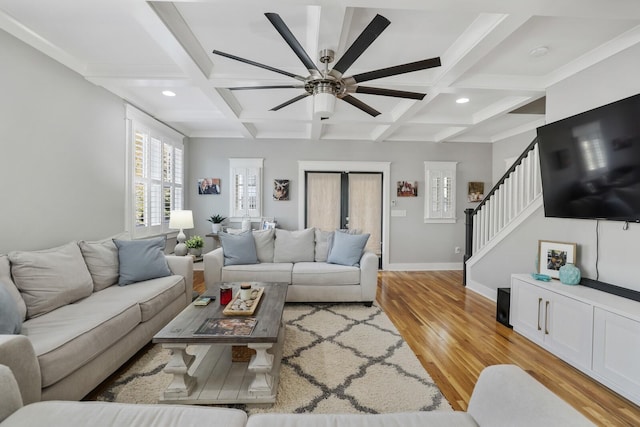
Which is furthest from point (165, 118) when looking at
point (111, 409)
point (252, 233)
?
point (111, 409)

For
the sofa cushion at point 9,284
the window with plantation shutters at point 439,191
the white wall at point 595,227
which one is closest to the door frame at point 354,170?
the window with plantation shutters at point 439,191

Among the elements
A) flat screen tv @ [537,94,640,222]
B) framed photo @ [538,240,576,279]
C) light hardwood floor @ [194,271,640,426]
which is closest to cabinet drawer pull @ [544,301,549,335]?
light hardwood floor @ [194,271,640,426]

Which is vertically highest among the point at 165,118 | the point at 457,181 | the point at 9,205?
the point at 165,118

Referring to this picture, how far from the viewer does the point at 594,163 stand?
2.41 meters

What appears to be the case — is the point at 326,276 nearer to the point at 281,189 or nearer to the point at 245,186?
the point at 281,189

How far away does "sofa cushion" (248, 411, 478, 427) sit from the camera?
1.02 meters

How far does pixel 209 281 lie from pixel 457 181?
5035 mm

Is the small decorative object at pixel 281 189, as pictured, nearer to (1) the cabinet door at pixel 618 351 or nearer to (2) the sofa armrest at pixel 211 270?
(2) the sofa armrest at pixel 211 270

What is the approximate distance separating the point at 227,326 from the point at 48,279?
1446 millimetres

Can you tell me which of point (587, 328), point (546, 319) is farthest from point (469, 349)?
point (587, 328)

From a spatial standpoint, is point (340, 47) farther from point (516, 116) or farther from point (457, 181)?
point (457, 181)

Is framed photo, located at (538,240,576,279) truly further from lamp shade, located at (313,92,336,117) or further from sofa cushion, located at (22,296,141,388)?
sofa cushion, located at (22,296,141,388)

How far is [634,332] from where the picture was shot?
186cm

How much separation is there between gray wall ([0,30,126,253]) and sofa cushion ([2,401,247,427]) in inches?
79.2
